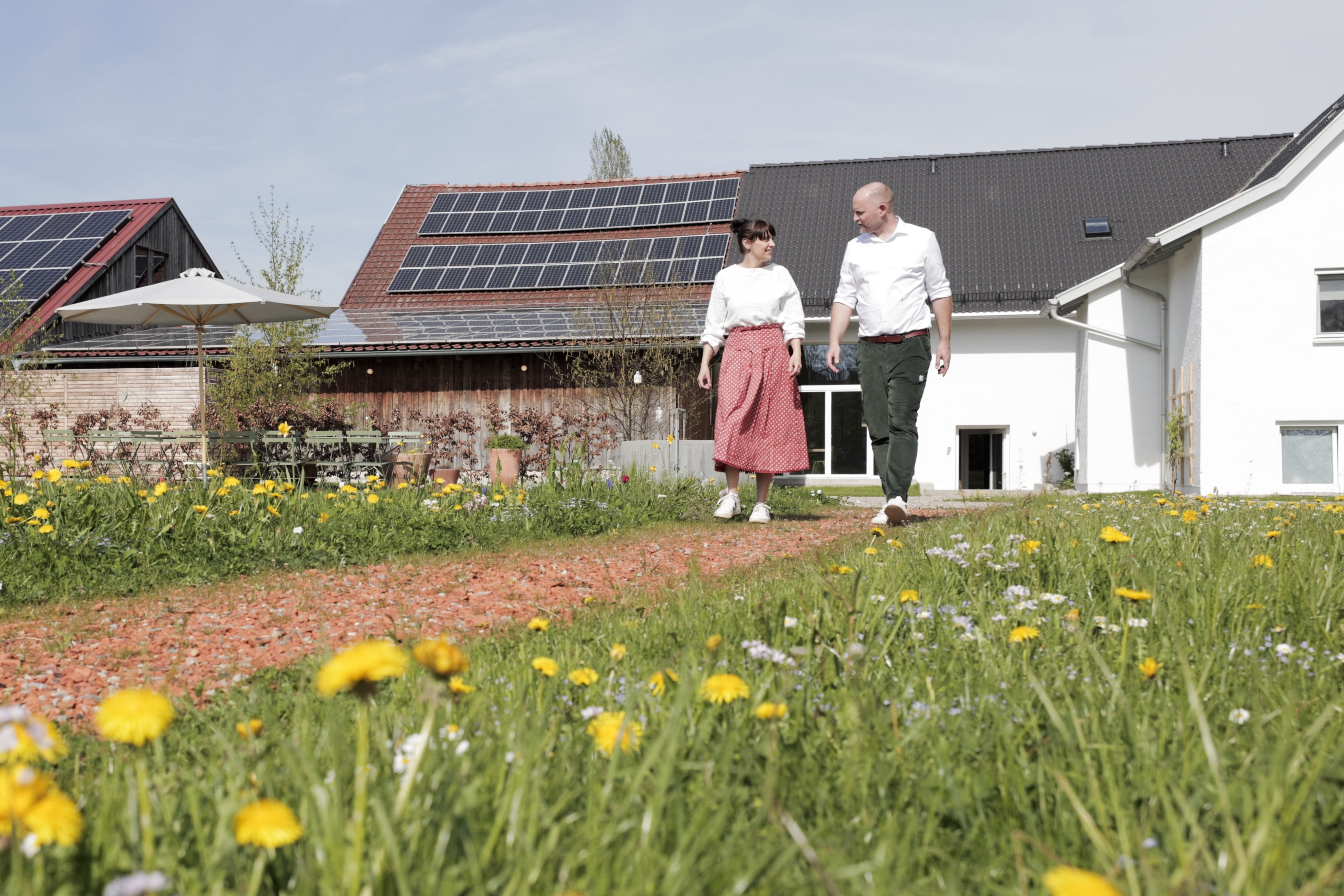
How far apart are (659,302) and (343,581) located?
48.8 ft

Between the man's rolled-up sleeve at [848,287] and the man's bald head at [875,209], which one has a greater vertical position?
the man's bald head at [875,209]

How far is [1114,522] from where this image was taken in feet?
15.0

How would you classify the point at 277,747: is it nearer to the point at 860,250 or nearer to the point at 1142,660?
the point at 1142,660

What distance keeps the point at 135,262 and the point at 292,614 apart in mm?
25799

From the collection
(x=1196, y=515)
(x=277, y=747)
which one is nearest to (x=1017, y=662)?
(x=277, y=747)

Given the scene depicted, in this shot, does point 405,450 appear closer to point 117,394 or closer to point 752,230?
point 117,394

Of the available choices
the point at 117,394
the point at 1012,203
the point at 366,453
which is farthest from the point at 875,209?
the point at 1012,203

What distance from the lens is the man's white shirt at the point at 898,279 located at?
6328 mm

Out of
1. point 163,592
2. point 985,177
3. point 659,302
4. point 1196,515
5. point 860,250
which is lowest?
point 163,592

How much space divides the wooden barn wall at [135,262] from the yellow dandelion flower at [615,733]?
24155 mm

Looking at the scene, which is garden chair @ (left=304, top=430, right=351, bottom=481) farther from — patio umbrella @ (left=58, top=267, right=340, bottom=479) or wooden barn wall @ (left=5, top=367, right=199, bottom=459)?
wooden barn wall @ (left=5, top=367, right=199, bottom=459)

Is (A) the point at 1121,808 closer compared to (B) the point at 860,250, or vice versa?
(A) the point at 1121,808

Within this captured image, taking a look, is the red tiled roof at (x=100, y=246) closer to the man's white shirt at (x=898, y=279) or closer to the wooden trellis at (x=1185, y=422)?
the man's white shirt at (x=898, y=279)

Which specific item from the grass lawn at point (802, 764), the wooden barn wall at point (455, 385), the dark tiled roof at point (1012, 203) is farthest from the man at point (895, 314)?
the dark tiled roof at point (1012, 203)
